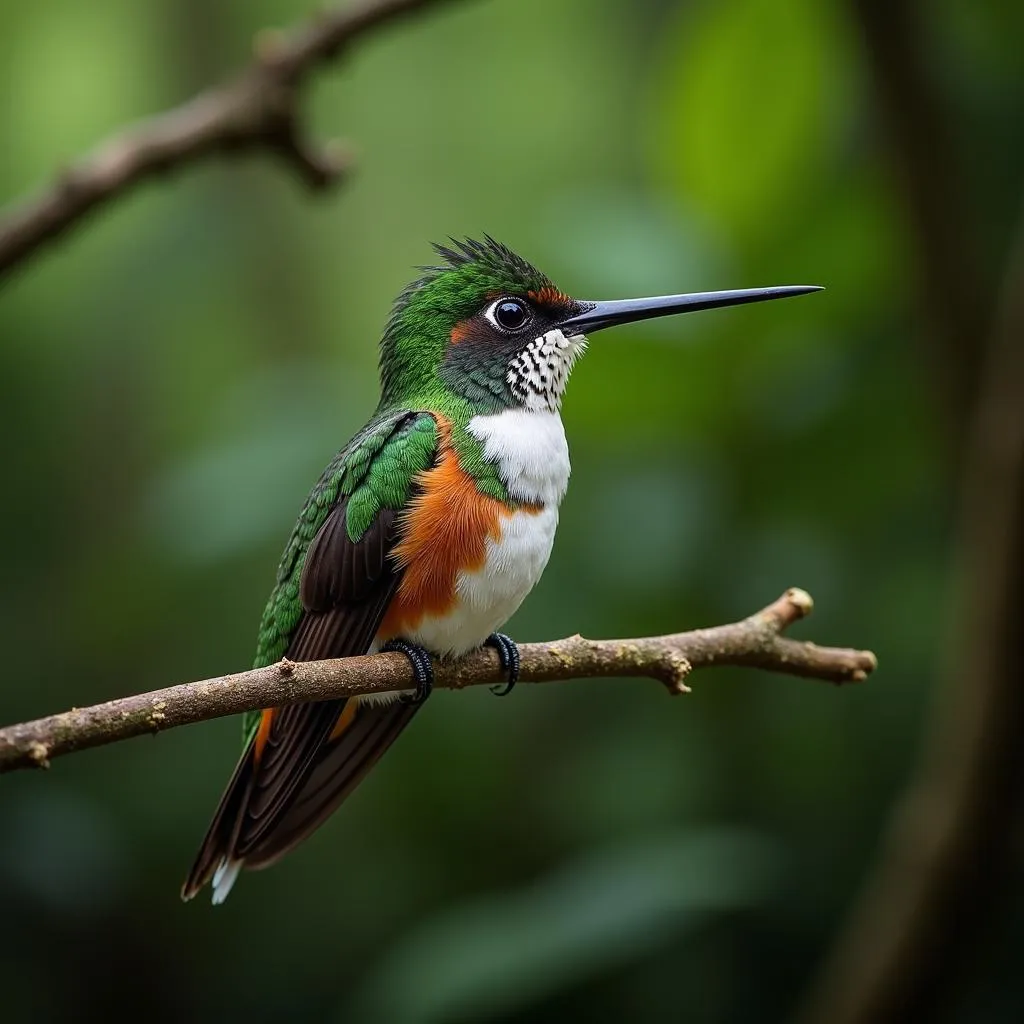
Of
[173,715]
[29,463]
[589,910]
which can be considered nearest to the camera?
[173,715]

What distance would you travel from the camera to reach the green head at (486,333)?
311 cm

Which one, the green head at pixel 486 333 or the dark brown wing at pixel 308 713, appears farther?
the green head at pixel 486 333

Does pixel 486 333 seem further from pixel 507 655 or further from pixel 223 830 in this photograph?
pixel 223 830

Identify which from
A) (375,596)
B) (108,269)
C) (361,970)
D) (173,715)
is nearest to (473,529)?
(375,596)

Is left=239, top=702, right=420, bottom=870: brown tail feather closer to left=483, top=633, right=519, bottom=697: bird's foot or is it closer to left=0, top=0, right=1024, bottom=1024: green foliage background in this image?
left=483, top=633, right=519, bottom=697: bird's foot

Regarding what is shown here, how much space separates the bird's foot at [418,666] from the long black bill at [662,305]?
0.82 meters

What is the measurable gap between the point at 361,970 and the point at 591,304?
315 centimetres

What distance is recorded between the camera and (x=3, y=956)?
5.14 m

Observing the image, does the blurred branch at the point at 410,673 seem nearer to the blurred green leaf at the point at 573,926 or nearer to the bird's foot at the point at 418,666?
the bird's foot at the point at 418,666

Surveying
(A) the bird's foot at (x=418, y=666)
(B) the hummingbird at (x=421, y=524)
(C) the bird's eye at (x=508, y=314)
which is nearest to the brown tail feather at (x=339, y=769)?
(B) the hummingbird at (x=421, y=524)

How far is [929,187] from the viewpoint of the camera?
457cm

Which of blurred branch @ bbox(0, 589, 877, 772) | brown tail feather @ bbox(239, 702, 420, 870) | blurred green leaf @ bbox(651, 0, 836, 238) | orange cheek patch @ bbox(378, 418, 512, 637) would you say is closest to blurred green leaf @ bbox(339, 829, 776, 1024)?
brown tail feather @ bbox(239, 702, 420, 870)

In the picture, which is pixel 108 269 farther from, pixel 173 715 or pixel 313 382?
pixel 173 715

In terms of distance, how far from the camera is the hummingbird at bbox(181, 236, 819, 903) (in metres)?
2.75
